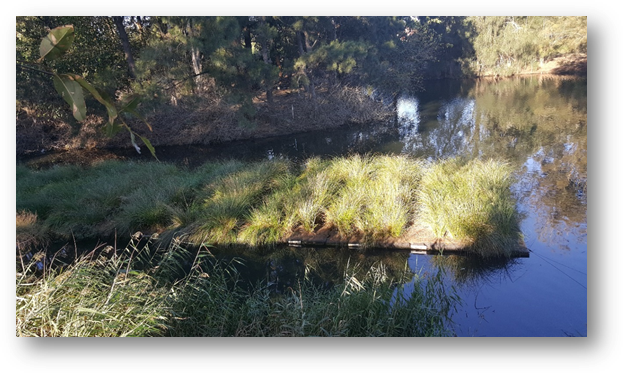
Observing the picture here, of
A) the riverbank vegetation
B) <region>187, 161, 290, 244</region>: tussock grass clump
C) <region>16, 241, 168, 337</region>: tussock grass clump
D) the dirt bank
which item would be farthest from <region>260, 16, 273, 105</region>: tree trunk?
<region>16, 241, 168, 337</region>: tussock grass clump

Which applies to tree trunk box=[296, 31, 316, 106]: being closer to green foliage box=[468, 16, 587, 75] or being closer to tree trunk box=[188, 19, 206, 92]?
tree trunk box=[188, 19, 206, 92]

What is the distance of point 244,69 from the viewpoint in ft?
36.4

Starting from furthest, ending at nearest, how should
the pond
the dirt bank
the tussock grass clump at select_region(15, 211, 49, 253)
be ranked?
the dirt bank, the tussock grass clump at select_region(15, 211, 49, 253), the pond

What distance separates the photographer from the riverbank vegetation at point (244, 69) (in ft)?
30.4

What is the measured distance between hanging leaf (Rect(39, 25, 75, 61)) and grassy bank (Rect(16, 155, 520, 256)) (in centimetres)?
333

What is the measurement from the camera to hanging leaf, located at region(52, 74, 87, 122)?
0.75 m

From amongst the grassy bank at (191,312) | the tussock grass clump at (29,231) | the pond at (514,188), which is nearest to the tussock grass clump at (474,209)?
the pond at (514,188)

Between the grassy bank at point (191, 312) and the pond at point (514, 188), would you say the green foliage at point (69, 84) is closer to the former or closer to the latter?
the grassy bank at point (191, 312)

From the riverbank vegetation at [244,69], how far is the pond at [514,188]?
97cm

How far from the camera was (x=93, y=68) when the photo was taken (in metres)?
9.91

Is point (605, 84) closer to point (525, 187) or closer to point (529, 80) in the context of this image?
point (525, 187)

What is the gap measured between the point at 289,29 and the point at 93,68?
20.8ft

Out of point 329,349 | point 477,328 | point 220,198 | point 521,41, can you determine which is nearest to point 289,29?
point 521,41

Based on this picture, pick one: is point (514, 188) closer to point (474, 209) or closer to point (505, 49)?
point (474, 209)
